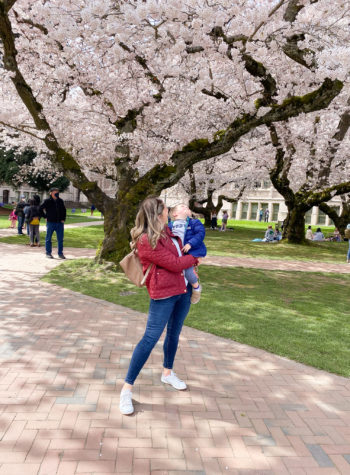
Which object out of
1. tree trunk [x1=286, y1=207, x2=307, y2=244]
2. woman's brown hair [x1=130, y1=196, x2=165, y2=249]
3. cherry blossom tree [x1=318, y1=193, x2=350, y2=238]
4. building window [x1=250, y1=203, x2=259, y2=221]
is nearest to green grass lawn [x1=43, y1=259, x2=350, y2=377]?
woman's brown hair [x1=130, y1=196, x2=165, y2=249]

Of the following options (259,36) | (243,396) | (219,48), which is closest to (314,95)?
(259,36)

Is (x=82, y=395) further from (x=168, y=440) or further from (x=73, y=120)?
(x=73, y=120)

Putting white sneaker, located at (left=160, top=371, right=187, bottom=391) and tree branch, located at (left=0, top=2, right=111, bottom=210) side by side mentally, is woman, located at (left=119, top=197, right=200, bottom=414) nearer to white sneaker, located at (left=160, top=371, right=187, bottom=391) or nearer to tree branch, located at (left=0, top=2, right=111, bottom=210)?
white sneaker, located at (left=160, top=371, right=187, bottom=391)

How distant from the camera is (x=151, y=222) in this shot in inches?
133

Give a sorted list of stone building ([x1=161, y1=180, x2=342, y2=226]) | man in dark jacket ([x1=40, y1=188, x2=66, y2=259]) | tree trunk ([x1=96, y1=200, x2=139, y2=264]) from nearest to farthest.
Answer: tree trunk ([x1=96, y1=200, x2=139, y2=264]) → man in dark jacket ([x1=40, y1=188, x2=66, y2=259]) → stone building ([x1=161, y1=180, x2=342, y2=226])

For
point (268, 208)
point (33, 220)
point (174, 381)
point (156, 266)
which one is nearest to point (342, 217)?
point (33, 220)

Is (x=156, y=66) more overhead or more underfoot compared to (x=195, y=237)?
more overhead

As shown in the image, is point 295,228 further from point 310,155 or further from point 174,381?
point 174,381

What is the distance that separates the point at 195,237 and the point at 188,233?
0.37 feet

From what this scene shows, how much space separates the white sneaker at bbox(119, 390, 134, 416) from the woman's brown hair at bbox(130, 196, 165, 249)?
52.1 inches

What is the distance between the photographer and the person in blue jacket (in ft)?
11.9

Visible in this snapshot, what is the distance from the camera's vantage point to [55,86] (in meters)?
13.6

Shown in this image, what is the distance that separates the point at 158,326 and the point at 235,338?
7.55 ft

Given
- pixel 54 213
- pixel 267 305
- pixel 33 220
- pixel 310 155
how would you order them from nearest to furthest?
pixel 267 305
pixel 54 213
pixel 33 220
pixel 310 155
